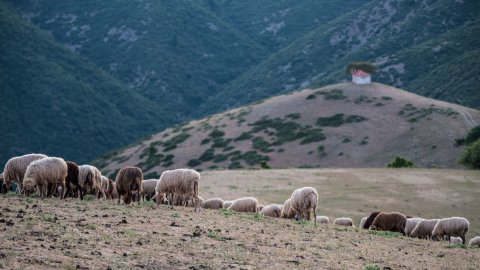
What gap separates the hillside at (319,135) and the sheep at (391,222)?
154 feet

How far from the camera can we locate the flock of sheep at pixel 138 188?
24.5m

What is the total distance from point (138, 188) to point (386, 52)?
121 m

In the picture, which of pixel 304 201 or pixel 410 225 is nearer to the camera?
pixel 304 201

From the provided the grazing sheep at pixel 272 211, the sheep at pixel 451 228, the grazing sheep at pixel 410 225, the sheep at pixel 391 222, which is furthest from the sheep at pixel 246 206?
the sheep at pixel 451 228

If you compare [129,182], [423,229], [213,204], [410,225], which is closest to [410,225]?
[410,225]

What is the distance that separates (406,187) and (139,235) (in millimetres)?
34341

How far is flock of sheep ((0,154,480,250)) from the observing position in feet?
80.5

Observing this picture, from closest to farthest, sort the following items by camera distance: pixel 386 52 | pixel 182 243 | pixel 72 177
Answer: pixel 182 243, pixel 72 177, pixel 386 52

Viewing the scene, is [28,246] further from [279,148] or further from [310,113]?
[310,113]

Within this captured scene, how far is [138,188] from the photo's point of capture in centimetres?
2575

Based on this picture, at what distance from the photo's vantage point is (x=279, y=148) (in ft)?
287

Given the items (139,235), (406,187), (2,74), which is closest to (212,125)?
(2,74)

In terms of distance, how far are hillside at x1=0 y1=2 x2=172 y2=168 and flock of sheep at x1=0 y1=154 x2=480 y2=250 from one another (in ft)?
240

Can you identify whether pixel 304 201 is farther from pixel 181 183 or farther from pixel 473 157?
pixel 473 157
